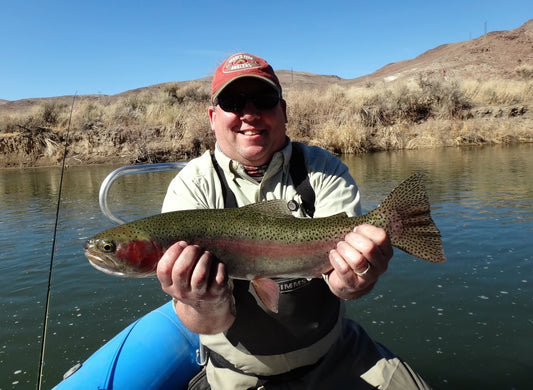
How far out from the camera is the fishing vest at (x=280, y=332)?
2672 millimetres

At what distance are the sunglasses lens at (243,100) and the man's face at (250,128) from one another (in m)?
0.01

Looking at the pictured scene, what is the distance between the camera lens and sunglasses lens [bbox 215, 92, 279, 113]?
2943mm

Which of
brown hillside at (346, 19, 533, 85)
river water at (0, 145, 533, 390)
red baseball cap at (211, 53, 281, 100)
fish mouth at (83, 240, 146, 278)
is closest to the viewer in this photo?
fish mouth at (83, 240, 146, 278)

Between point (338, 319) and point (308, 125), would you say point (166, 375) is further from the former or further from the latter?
point (308, 125)

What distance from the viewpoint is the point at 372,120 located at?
91.6 ft

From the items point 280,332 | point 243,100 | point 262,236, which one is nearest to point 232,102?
point 243,100

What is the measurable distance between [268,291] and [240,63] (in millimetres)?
1601

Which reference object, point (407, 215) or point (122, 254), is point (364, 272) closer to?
point (407, 215)

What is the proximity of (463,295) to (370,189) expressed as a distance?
7.33 m

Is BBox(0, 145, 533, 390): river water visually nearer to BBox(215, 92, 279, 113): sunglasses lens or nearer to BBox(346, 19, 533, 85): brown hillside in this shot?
BBox(215, 92, 279, 113): sunglasses lens

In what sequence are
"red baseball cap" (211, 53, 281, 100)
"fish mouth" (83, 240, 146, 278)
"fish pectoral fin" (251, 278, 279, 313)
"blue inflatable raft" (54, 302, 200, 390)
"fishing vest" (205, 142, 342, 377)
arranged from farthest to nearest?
"blue inflatable raft" (54, 302, 200, 390) → "red baseball cap" (211, 53, 281, 100) → "fishing vest" (205, 142, 342, 377) → "fish pectoral fin" (251, 278, 279, 313) → "fish mouth" (83, 240, 146, 278)

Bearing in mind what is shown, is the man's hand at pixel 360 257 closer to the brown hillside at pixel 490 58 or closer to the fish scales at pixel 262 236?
the fish scales at pixel 262 236

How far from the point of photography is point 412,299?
5.48 meters

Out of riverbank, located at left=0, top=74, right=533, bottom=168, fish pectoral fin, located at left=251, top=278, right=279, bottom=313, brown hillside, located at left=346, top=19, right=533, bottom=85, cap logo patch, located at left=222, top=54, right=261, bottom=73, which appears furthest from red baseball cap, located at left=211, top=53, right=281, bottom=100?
brown hillside, located at left=346, top=19, right=533, bottom=85
